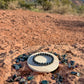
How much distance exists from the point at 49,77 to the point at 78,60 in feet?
3.07

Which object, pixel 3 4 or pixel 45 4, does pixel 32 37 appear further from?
pixel 45 4

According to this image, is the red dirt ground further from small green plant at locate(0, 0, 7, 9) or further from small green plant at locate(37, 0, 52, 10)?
small green plant at locate(37, 0, 52, 10)

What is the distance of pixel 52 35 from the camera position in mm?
4344

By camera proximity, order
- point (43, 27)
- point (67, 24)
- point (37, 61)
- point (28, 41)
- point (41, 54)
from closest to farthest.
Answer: point (37, 61) < point (41, 54) < point (28, 41) < point (43, 27) < point (67, 24)

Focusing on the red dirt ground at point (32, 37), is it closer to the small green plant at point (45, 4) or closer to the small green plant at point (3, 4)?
the small green plant at point (3, 4)

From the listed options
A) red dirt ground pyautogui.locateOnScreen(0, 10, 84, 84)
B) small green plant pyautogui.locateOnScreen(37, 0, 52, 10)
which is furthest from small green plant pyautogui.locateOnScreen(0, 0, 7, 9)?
small green plant pyautogui.locateOnScreen(37, 0, 52, 10)

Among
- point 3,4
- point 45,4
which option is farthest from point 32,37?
point 45,4

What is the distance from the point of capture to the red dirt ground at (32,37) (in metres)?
2.88

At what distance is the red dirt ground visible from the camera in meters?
2.88

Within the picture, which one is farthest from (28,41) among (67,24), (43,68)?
(67,24)

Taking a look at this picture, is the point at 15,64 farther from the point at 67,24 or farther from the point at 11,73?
the point at 67,24

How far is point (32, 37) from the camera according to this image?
413 cm

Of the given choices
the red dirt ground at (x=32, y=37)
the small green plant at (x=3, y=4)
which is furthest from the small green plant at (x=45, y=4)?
the red dirt ground at (x=32, y=37)

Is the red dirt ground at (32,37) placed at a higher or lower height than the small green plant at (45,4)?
lower
